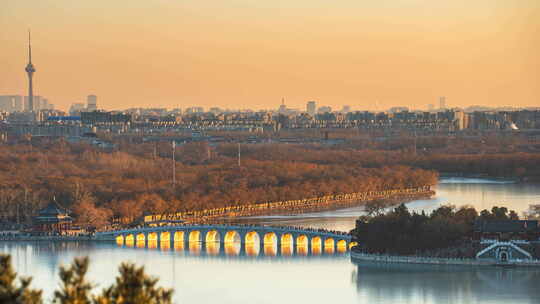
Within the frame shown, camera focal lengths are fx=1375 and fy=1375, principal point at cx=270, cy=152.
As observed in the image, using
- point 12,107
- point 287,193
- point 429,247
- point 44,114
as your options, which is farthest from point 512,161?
point 12,107

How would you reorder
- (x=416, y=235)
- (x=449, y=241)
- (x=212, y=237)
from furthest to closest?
(x=212, y=237), (x=449, y=241), (x=416, y=235)

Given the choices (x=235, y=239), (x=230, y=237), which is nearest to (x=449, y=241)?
(x=230, y=237)

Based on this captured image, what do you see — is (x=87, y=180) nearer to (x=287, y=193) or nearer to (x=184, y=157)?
(x=287, y=193)

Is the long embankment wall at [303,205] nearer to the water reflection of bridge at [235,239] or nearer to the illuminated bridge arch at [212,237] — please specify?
the water reflection of bridge at [235,239]

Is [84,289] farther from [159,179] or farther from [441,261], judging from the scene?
[159,179]

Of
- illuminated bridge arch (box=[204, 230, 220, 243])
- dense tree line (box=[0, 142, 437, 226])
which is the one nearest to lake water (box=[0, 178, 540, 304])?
illuminated bridge arch (box=[204, 230, 220, 243])
